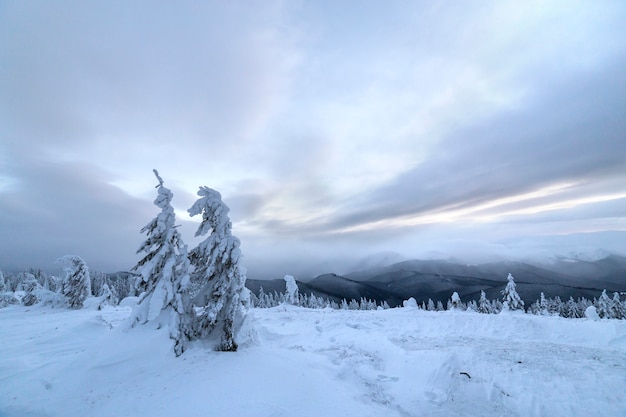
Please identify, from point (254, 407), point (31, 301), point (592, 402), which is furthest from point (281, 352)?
point (31, 301)

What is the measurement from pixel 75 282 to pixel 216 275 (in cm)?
3057

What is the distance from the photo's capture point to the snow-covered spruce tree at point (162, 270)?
51.5ft

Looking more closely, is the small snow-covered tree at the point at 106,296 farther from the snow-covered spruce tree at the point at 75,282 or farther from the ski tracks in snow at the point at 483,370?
the ski tracks in snow at the point at 483,370

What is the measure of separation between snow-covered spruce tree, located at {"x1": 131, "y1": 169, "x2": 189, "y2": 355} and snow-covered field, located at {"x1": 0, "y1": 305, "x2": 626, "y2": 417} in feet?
3.72

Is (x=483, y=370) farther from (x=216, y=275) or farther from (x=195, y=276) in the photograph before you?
(x=195, y=276)

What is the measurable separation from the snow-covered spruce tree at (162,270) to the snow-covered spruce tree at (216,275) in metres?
0.87

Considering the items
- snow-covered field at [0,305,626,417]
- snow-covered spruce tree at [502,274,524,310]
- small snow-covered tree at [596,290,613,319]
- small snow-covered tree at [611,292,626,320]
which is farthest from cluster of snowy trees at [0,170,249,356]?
small snow-covered tree at [611,292,626,320]

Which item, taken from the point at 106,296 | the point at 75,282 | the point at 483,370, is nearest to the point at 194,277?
the point at 483,370

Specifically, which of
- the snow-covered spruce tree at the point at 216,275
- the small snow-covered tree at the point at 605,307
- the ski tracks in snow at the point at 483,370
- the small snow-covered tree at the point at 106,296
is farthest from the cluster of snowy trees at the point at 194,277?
the small snow-covered tree at the point at 605,307

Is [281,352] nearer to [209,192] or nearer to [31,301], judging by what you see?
[209,192]

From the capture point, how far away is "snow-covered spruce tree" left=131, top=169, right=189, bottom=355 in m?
15.7

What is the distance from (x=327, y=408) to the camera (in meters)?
11.2

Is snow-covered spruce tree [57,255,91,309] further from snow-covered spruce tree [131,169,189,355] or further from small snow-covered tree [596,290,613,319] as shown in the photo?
small snow-covered tree [596,290,613,319]

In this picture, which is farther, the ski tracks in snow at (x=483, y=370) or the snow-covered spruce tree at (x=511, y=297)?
the snow-covered spruce tree at (x=511, y=297)
